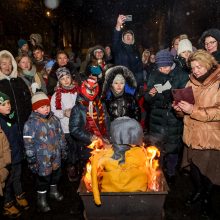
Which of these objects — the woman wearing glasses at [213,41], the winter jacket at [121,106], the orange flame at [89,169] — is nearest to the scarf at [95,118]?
the winter jacket at [121,106]

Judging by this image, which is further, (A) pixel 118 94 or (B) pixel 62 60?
(B) pixel 62 60

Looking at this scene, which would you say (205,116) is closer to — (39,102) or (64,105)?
(39,102)

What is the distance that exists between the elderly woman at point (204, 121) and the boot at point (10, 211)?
2911 mm

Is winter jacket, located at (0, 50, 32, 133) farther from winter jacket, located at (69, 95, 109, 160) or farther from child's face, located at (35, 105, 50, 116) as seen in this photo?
winter jacket, located at (69, 95, 109, 160)

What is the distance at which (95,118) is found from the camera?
4578 mm

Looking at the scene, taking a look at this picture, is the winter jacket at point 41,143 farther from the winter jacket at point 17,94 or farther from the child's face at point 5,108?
the winter jacket at point 17,94

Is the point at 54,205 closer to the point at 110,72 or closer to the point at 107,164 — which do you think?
the point at 107,164

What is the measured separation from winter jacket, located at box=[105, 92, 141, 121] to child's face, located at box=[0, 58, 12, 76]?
184 centimetres

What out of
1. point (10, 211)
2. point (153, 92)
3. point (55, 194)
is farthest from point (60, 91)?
point (10, 211)

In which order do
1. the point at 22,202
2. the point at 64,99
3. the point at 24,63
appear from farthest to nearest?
1. the point at 24,63
2. the point at 64,99
3. the point at 22,202

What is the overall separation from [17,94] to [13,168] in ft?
4.30

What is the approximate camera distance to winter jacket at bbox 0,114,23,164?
14.1ft

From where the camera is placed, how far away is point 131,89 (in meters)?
4.96

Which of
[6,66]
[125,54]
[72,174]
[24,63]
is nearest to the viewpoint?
[6,66]
